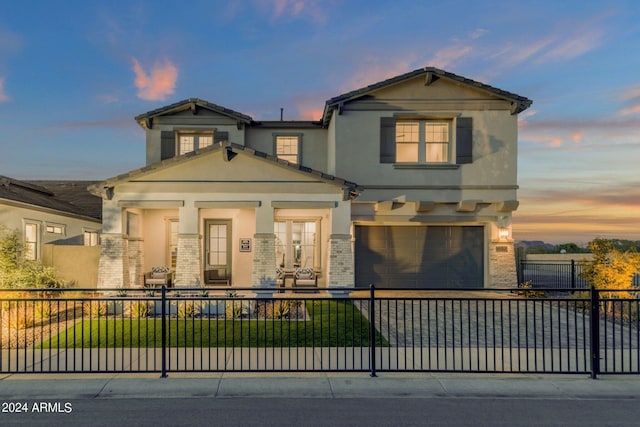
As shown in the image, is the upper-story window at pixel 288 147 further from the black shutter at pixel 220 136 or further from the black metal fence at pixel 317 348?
the black metal fence at pixel 317 348

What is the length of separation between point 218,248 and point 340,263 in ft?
17.5

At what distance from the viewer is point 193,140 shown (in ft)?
62.7

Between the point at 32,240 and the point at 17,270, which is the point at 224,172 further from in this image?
the point at 32,240

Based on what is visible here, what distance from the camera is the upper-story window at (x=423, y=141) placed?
17.4 metres

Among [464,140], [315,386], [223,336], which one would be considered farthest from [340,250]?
[315,386]

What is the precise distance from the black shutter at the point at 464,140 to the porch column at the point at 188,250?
10.4m

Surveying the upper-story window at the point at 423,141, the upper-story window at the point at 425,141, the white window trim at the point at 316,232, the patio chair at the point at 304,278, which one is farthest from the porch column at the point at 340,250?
the upper-story window at the point at 423,141

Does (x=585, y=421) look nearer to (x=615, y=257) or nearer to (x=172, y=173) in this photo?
(x=615, y=257)

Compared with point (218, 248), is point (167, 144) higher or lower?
higher

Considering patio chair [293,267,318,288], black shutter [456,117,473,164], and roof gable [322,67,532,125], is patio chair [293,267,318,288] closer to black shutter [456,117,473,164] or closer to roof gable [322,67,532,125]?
roof gable [322,67,532,125]

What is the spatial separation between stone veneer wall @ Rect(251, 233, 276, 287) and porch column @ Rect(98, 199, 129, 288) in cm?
445

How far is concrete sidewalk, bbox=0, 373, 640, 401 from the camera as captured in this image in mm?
6367

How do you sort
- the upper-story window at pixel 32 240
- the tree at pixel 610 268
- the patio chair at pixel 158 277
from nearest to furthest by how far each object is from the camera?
1. the tree at pixel 610 268
2. the patio chair at pixel 158 277
3. the upper-story window at pixel 32 240

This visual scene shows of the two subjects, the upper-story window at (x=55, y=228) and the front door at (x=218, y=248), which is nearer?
the front door at (x=218, y=248)
